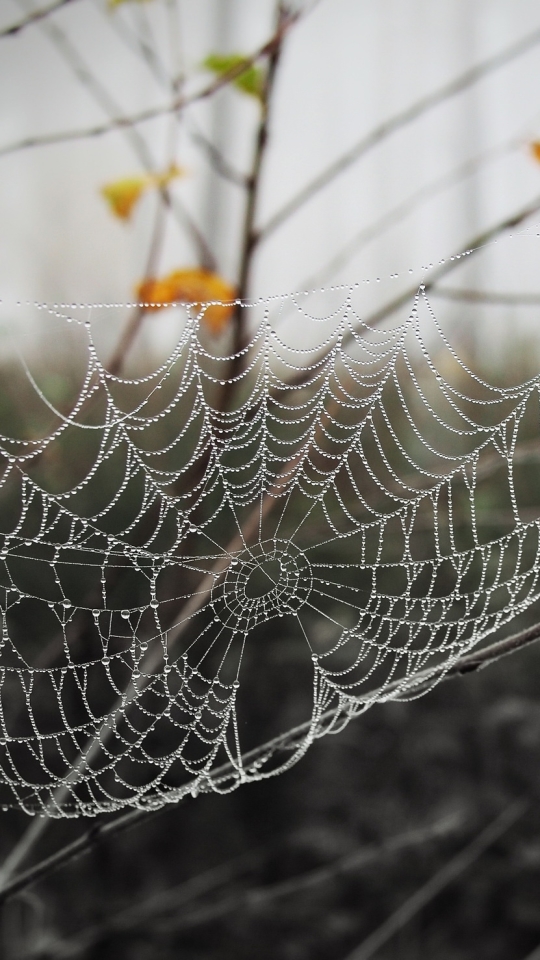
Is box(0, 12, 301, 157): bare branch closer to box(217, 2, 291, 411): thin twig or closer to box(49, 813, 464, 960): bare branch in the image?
box(217, 2, 291, 411): thin twig

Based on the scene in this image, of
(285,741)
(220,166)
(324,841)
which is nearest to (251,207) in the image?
(220,166)

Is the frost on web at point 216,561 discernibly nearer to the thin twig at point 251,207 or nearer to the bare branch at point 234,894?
the bare branch at point 234,894

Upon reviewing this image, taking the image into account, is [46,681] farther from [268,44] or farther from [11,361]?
[268,44]

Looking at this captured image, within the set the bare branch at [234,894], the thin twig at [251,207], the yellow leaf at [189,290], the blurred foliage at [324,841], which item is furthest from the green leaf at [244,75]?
the bare branch at [234,894]

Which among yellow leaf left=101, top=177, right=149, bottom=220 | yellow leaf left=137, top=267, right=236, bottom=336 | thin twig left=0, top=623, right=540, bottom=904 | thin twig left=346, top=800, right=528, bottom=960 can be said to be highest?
yellow leaf left=101, top=177, right=149, bottom=220

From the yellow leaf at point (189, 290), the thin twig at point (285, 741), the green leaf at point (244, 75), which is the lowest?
the thin twig at point (285, 741)

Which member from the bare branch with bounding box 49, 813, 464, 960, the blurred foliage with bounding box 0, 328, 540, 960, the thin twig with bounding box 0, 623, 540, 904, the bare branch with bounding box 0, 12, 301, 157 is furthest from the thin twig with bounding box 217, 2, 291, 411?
the bare branch with bounding box 49, 813, 464, 960
